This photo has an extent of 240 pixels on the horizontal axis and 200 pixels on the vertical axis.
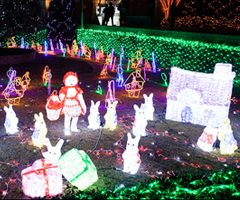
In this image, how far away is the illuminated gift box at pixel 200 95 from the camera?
19.4 feet

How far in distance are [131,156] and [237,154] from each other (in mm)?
2346

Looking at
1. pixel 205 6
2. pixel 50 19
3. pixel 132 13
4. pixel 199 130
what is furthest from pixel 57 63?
pixel 132 13

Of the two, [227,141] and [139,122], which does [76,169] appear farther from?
[227,141]

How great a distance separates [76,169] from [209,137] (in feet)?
9.15

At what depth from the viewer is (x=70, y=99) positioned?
5.47m

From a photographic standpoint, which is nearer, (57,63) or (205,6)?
(57,63)

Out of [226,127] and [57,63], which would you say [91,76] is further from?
[226,127]

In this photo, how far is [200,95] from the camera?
239 inches

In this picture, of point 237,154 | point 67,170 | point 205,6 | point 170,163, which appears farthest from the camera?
point 205,6

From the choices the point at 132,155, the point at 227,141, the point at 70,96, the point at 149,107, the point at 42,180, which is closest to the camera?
the point at 42,180

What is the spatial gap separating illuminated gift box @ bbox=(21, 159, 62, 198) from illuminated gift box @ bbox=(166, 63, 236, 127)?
3.65 metres

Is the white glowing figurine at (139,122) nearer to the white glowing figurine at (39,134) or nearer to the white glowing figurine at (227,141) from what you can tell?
the white glowing figurine at (227,141)

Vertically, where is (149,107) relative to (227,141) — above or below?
above

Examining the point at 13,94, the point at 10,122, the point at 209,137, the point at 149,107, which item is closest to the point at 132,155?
the point at 209,137
